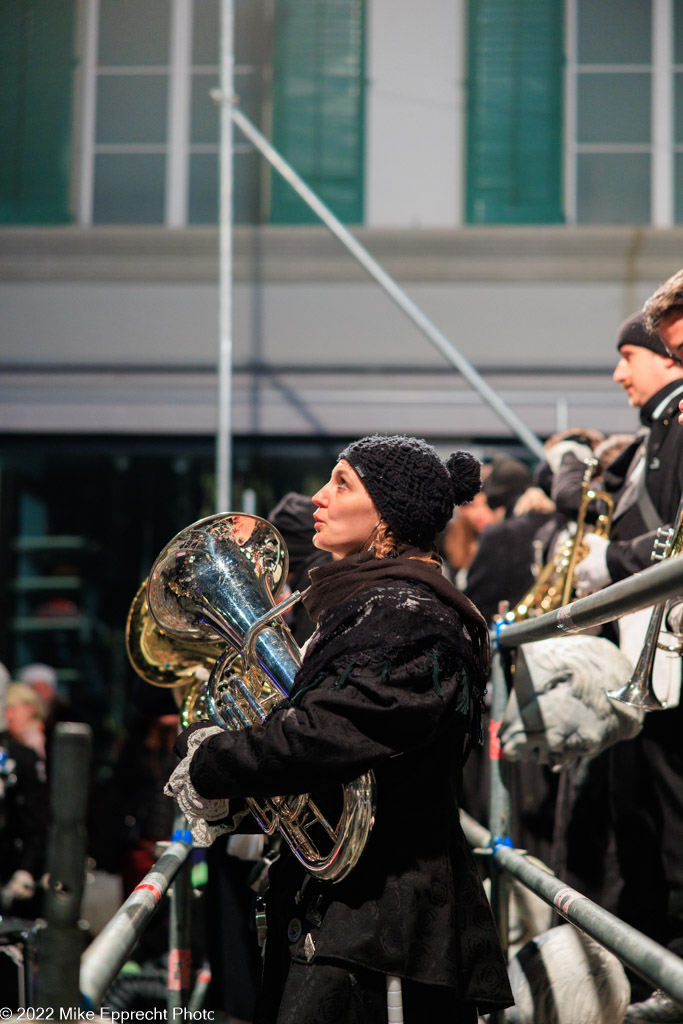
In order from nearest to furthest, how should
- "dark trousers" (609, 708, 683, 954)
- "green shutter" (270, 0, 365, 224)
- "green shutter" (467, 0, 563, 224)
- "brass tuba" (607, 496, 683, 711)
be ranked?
1. "brass tuba" (607, 496, 683, 711)
2. "dark trousers" (609, 708, 683, 954)
3. "green shutter" (467, 0, 563, 224)
4. "green shutter" (270, 0, 365, 224)

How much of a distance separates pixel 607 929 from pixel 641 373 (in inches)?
86.3

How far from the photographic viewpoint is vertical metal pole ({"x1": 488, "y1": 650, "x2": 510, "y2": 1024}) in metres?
3.18

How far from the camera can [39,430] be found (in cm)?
901

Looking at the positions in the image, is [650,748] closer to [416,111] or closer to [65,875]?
[65,875]

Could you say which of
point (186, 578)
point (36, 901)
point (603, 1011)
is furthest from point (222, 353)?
point (603, 1011)

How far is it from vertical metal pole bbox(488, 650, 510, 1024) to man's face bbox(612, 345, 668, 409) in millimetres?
1060

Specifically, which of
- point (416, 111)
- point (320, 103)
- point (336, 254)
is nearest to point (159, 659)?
point (336, 254)

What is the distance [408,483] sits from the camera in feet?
8.01

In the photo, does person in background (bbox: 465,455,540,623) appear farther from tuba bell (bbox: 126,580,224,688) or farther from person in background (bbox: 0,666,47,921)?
person in background (bbox: 0,666,47,921)

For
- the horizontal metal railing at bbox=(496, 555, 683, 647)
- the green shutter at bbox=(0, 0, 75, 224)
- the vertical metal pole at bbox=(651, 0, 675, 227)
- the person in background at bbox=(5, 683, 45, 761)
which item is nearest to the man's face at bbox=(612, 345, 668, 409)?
the horizontal metal railing at bbox=(496, 555, 683, 647)

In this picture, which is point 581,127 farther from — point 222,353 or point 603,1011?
point 603,1011

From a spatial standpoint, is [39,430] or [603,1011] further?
[39,430]

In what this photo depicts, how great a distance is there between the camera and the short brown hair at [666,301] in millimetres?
3021

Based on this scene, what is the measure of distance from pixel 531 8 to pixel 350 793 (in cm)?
800
